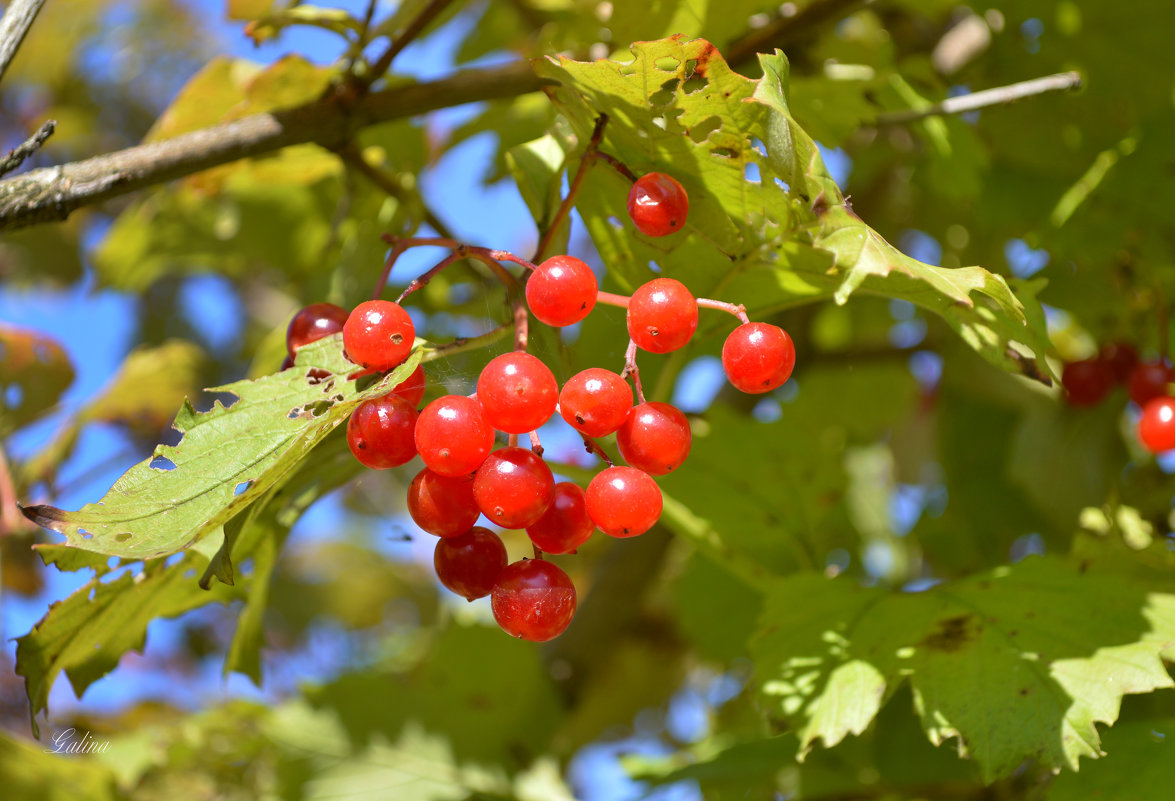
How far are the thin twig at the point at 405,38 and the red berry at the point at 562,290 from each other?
499mm

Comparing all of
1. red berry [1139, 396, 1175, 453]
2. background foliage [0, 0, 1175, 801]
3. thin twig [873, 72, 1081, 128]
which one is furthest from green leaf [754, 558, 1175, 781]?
thin twig [873, 72, 1081, 128]

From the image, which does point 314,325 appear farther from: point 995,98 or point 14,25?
point 995,98

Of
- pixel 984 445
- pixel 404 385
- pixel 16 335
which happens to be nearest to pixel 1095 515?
pixel 984 445

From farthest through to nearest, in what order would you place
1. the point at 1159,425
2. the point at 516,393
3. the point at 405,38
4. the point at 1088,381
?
the point at 1088,381 → the point at 1159,425 → the point at 405,38 → the point at 516,393

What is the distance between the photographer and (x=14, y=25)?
0.83 metres

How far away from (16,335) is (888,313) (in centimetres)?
191

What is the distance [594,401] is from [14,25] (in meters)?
0.63

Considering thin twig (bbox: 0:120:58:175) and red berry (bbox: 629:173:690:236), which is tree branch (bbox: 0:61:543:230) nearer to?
thin twig (bbox: 0:120:58:175)

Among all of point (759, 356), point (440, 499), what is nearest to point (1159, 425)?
point (759, 356)

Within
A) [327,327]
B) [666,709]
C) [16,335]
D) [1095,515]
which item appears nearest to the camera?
[327,327]

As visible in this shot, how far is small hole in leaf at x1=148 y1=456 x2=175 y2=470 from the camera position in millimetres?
786

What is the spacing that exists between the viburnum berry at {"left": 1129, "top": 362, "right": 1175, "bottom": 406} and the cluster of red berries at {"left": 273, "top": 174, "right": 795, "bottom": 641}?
92 cm

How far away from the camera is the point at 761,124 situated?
2.77ft

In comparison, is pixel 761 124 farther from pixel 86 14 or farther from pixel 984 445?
pixel 86 14
